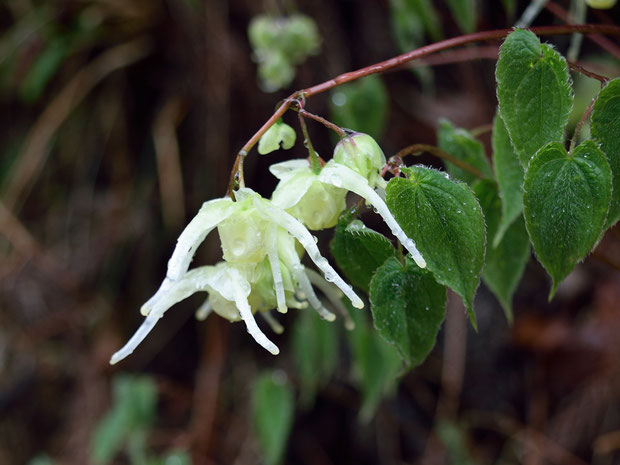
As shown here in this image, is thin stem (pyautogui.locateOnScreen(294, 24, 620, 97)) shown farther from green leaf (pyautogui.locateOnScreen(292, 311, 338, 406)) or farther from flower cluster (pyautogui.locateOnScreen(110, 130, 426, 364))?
green leaf (pyautogui.locateOnScreen(292, 311, 338, 406))

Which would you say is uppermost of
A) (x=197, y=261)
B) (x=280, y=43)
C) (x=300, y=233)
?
(x=280, y=43)

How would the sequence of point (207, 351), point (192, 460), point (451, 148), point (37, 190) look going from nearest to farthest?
point (451, 148), point (192, 460), point (207, 351), point (37, 190)

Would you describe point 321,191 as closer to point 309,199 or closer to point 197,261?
point 309,199

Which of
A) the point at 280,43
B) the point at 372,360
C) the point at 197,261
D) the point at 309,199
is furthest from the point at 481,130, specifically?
the point at 197,261

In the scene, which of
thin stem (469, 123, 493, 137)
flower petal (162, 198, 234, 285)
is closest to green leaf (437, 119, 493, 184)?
thin stem (469, 123, 493, 137)

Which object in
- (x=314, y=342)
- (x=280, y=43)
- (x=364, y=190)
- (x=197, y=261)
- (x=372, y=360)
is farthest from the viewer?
(x=197, y=261)

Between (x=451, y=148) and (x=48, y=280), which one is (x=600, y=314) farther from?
(x=48, y=280)

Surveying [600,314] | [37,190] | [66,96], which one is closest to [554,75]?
[600,314]
